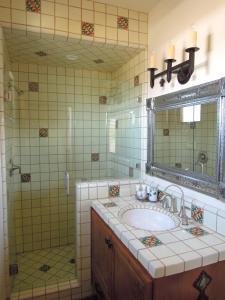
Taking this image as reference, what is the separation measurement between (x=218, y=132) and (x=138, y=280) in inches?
32.5

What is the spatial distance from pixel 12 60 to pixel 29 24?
764mm

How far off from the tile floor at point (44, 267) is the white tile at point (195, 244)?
1266 millimetres

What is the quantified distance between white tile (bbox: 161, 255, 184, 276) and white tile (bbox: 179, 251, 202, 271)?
2 cm

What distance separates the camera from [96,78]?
8.41ft

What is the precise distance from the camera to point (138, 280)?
1.02 metres

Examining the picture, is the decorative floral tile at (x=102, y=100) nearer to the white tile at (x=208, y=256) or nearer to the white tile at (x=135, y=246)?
the white tile at (x=135, y=246)

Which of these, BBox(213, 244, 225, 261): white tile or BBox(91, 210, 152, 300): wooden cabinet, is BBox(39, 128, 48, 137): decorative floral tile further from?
BBox(213, 244, 225, 261): white tile

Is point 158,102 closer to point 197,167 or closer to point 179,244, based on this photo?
point 197,167

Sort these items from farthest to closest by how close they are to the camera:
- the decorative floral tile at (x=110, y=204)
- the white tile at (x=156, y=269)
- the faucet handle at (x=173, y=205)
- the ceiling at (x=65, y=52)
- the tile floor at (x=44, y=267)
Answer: the tile floor at (x=44, y=267)
the ceiling at (x=65, y=52)
the decorative floral tile at (x=110, y=204)
the faucet handle at (x=173, y=205)
the white tile at (x=156, y=269)

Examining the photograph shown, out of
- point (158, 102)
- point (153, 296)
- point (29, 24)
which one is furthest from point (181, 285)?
point (29, 24)

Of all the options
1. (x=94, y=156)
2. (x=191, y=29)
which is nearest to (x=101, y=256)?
(x=94, y=156)

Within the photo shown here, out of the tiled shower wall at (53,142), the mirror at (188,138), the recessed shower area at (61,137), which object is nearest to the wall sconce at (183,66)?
the mirror at (188,138)

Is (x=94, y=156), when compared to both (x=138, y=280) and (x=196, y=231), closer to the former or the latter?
(x=196, y=231)

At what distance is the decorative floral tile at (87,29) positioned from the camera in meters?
1.69
